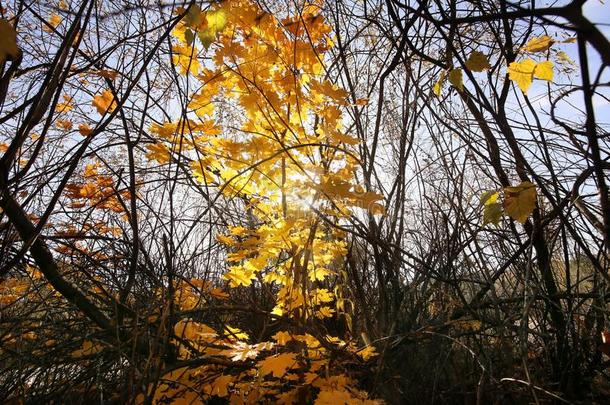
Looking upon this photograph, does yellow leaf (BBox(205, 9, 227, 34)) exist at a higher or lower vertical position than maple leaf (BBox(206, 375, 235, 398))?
higher

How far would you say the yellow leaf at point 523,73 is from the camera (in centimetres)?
144

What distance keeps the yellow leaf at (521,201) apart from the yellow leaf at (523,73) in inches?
18.4

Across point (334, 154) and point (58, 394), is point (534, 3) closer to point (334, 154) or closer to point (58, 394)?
point (334, 154)

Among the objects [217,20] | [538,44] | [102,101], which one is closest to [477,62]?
[538,44]

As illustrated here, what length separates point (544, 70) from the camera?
1393 millimetres

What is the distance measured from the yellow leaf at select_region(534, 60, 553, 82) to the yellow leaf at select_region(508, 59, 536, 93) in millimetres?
20

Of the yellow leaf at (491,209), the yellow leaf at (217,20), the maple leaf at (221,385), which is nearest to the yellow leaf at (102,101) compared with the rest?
the yellow leaf at (217,20)

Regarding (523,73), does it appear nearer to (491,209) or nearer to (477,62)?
(477,62)

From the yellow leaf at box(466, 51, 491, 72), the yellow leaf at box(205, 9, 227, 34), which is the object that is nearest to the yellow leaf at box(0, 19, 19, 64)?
the yellow leaf at box(205, 9, 227, 34)

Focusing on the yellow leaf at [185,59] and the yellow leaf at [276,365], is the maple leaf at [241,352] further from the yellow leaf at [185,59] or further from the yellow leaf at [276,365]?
the yellow leaf at [185,59]

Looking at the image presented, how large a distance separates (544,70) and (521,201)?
54cm

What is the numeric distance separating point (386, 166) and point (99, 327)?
6.06 ft

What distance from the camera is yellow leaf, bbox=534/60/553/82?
1365 millimetres

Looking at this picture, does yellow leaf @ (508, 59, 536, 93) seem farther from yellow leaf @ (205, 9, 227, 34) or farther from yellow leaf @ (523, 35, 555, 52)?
yellow leaf @ (205, 9, 227, 34)
